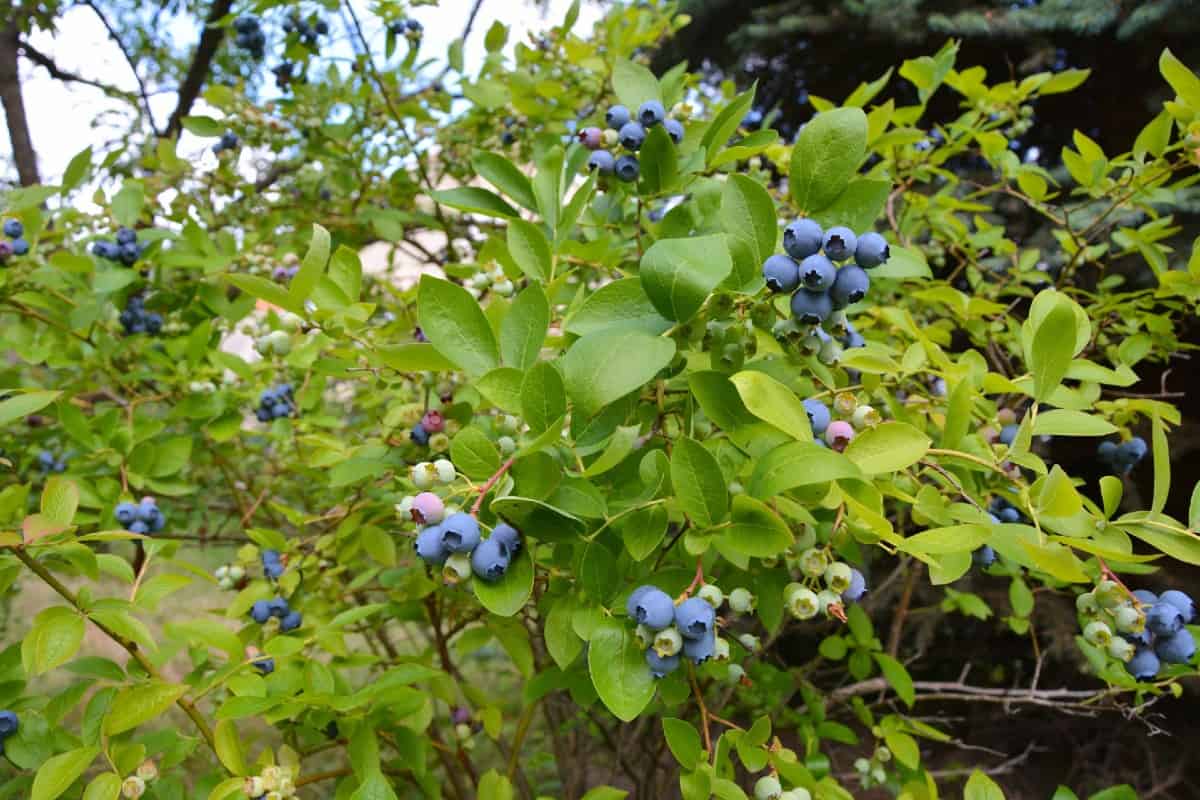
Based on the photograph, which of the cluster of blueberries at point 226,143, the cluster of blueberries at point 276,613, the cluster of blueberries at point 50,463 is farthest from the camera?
the cluster of blueberries at point 226,143

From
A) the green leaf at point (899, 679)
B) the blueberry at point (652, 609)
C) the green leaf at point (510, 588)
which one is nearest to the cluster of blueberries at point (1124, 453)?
the green leaf at point (899, 679)

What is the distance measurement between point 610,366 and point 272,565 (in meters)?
0.99

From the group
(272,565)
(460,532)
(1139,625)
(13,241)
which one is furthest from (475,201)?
(13,241)

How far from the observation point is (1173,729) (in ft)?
9.13

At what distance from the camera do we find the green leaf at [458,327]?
0.78 m

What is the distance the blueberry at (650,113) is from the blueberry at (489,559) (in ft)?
2.07

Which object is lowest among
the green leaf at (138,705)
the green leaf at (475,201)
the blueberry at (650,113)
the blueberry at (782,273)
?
the green leaf at (138,705)

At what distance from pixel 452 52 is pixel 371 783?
Result: 1.93 m

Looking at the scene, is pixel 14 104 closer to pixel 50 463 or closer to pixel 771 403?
pixel 50 463

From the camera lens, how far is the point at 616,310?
80cm

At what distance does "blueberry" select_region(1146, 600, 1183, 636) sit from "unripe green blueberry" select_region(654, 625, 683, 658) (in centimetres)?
63

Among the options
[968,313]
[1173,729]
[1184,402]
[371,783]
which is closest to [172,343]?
[371,783]

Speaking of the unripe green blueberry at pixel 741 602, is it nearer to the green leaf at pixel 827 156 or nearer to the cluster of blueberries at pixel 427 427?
the green leaf at pixel 827 156

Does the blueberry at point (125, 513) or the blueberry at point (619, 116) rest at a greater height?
the blueberry at point (619, 116)
